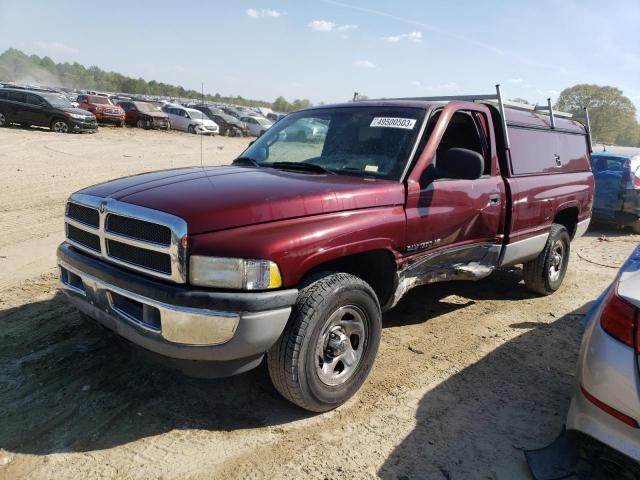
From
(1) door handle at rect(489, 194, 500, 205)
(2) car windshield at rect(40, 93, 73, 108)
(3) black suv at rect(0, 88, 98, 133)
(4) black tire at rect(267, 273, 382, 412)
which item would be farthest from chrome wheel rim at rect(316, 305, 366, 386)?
(2) car windshield at rect(40, 93, 73, 108)

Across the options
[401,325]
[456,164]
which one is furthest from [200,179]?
[401,325]

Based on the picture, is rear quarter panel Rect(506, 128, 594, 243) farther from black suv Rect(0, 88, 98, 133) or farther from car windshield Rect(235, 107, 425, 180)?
black suv Rect(0, 88, 98, 133)

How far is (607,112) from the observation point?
17906mm

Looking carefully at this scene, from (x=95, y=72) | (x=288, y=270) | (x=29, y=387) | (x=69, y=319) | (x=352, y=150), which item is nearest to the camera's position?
(x=288, y=270)

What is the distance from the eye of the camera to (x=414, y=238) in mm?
3551

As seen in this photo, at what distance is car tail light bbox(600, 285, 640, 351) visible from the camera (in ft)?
7.27

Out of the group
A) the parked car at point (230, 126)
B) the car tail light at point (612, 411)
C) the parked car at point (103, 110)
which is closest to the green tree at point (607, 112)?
the car tail light at point (612, 411)

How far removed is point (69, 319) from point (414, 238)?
2968 mm

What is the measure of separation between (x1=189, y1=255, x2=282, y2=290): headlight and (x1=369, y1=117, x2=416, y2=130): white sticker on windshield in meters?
1.77

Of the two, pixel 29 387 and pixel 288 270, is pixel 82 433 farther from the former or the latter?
pixel 288 270

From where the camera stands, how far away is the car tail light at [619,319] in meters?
2.22

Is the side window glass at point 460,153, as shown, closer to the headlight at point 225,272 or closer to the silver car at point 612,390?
the silver car at point 612,390

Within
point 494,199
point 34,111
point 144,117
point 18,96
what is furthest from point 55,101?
point 494,199

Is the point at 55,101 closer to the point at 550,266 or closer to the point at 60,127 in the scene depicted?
the point at 60,127
